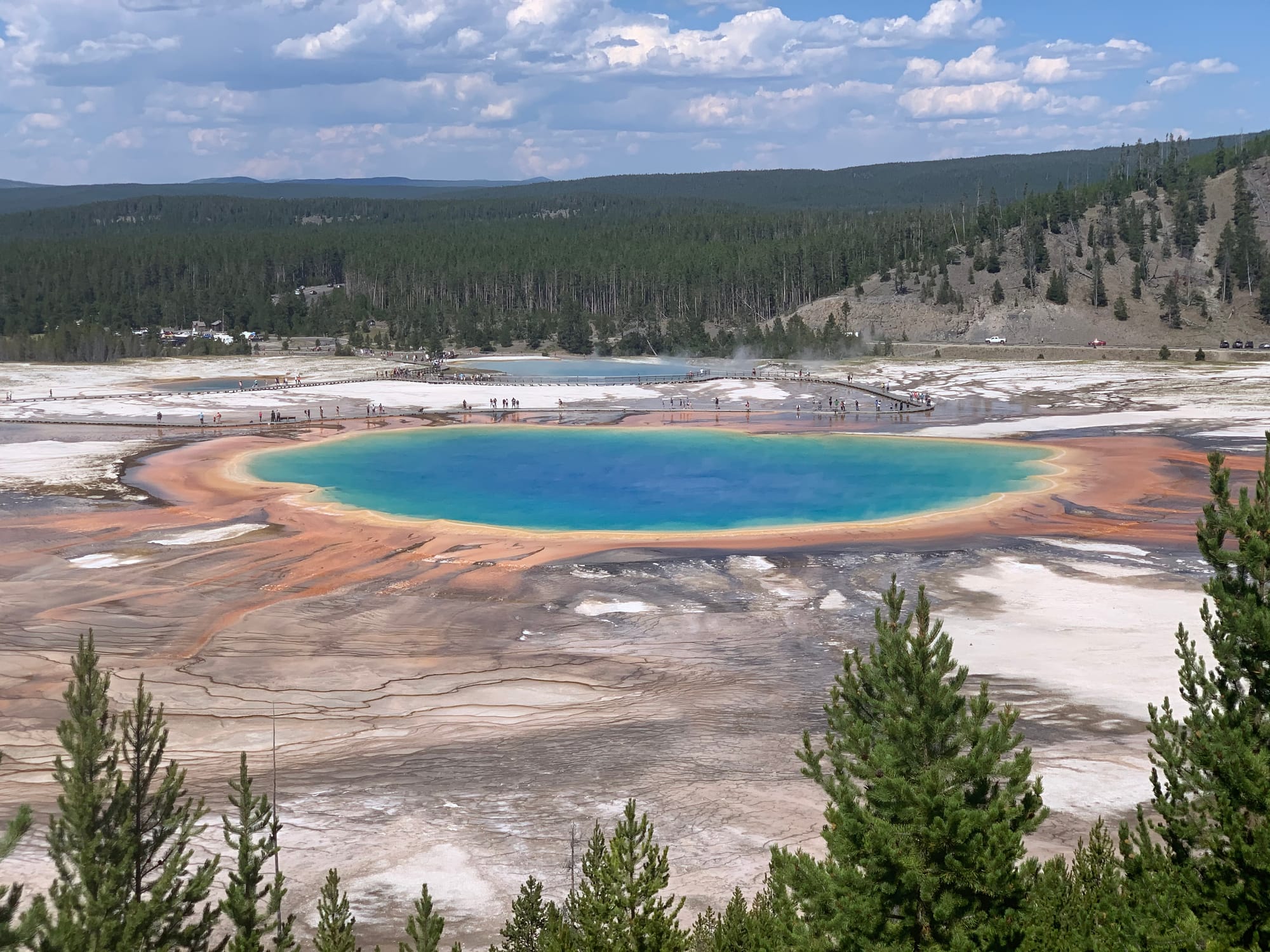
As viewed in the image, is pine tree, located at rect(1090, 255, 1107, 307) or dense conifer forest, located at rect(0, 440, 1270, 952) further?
pine tree, located at rect(1090, 255, 1107, 307)

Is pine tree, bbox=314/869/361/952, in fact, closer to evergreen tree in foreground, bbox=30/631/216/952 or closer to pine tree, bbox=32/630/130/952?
evergreen tree in foreground, bbox=30/631/216/952

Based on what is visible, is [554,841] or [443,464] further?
[443,464]

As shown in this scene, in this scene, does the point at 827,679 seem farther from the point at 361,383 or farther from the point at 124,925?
the point at 361,383

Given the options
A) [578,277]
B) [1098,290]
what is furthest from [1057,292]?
[578,277]

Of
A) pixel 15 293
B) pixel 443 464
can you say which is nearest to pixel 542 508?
pixel 443 464

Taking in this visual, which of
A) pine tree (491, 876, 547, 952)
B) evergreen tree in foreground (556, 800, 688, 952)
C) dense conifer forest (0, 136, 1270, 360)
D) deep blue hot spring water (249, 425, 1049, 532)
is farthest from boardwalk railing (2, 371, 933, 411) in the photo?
evergreen tree in foreground (556, 800, 688, 952)
